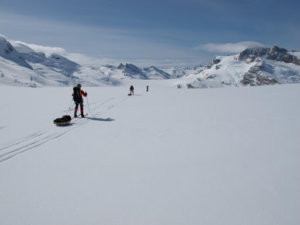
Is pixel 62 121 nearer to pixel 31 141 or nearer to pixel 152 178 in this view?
pixel 31 141

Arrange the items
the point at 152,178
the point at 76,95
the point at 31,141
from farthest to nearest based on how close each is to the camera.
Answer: the point at 76,95
the point at 31,141
the point at 152,178

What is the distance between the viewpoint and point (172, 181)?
455 cm

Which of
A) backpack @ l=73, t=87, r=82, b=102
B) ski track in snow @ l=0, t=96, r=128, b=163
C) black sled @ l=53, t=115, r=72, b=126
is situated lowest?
ski track in snow @ l=0, t=96, r=128, b=163


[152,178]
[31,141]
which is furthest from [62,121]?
[152,178]

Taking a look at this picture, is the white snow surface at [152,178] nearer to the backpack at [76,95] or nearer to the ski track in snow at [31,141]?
the ski track in snow at [31,141]

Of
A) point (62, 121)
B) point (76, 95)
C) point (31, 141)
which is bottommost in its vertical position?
point (31, 141)

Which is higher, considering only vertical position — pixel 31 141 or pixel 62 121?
pixel 62 121

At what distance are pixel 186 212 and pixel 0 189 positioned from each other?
3885 mm

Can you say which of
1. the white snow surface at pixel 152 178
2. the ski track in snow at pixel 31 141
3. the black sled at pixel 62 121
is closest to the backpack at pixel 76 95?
the black sled at pixel 62 121

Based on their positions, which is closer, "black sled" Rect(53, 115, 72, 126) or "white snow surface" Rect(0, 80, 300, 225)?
"white snow surface" Rect(0, 80, 300, 225)

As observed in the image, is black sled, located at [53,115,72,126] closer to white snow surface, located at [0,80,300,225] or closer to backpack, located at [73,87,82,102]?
white snow surface, located at [0,80,300,225]

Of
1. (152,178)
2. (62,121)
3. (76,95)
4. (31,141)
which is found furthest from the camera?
(76,95)

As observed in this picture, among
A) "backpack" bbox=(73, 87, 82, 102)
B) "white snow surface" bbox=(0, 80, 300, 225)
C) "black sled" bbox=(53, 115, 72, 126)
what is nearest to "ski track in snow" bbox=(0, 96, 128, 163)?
"white snow surface" bbox=(0, 80, 300, 225)

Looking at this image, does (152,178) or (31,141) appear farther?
(31,141)
